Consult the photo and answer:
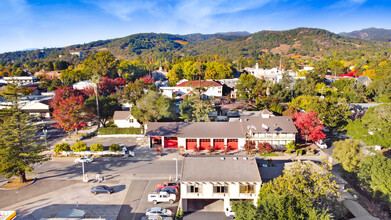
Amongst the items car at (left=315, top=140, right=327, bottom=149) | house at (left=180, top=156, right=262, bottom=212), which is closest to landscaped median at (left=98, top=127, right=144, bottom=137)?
house at (left=180, top=156, right=262, bottom=212)

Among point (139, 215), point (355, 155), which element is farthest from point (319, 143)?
point (139, 215)

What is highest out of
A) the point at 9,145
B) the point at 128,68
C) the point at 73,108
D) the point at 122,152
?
the point at 128,68

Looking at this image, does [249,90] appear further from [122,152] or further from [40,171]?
[40,171]

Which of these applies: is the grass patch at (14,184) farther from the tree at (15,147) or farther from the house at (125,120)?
the house at (125,120)

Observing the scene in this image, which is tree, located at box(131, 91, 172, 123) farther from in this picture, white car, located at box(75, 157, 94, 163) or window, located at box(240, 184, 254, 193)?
window, located at box(240, 184, 254, 193)

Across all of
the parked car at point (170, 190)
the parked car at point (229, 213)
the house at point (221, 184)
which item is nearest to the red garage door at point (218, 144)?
the house at point (221, 184)
